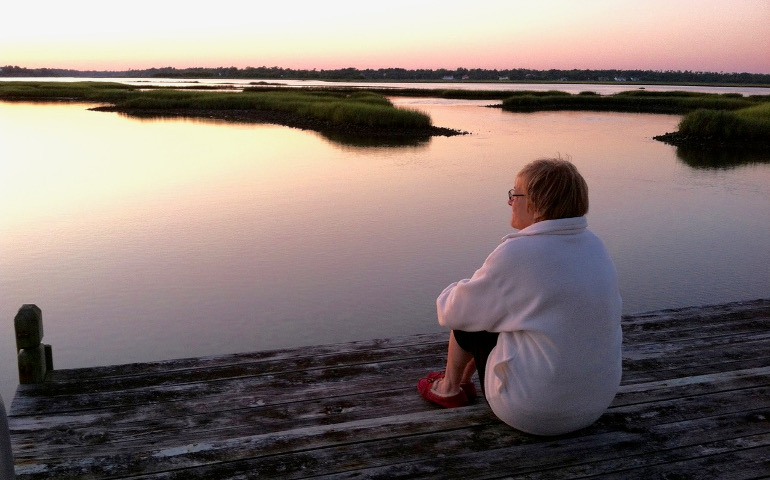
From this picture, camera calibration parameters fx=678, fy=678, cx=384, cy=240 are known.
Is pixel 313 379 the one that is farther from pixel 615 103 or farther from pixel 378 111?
pixel 615 103

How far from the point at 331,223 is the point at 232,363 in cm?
561

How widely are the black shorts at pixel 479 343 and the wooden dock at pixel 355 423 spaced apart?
218 mm

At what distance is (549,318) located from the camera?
188 centimetres

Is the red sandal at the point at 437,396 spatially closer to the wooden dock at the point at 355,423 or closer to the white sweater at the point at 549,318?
the wooden dock at the point at 355,423

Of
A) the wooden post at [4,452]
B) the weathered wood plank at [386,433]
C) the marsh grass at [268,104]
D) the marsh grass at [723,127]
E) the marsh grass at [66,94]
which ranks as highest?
the marsh grass at [66,94]

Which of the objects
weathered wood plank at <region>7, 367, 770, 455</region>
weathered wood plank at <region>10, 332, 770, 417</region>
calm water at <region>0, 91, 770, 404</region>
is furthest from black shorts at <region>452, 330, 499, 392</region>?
calm water at <region>0, 91, 770, 404</region>

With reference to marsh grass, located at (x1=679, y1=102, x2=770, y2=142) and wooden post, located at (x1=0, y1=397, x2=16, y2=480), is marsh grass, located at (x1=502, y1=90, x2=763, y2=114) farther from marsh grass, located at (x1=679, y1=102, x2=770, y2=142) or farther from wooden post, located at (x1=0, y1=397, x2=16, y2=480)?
wooden post, located at (x1=0, y1=397, x2=16, y2=480)

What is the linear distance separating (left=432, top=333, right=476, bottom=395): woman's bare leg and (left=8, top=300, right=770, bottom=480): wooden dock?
3.8 inches

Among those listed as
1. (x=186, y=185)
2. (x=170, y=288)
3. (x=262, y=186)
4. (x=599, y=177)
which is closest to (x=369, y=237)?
(x=170, y=288)

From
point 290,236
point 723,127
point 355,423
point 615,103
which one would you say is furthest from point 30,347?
point 615,103

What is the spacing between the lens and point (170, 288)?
584 centimetres

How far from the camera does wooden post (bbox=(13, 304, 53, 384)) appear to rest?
2582mm

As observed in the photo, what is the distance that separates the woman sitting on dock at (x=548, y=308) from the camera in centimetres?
186

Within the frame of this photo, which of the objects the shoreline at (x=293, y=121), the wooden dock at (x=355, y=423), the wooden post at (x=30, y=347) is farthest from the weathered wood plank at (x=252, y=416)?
the shoreline at (x=293, y=121)
